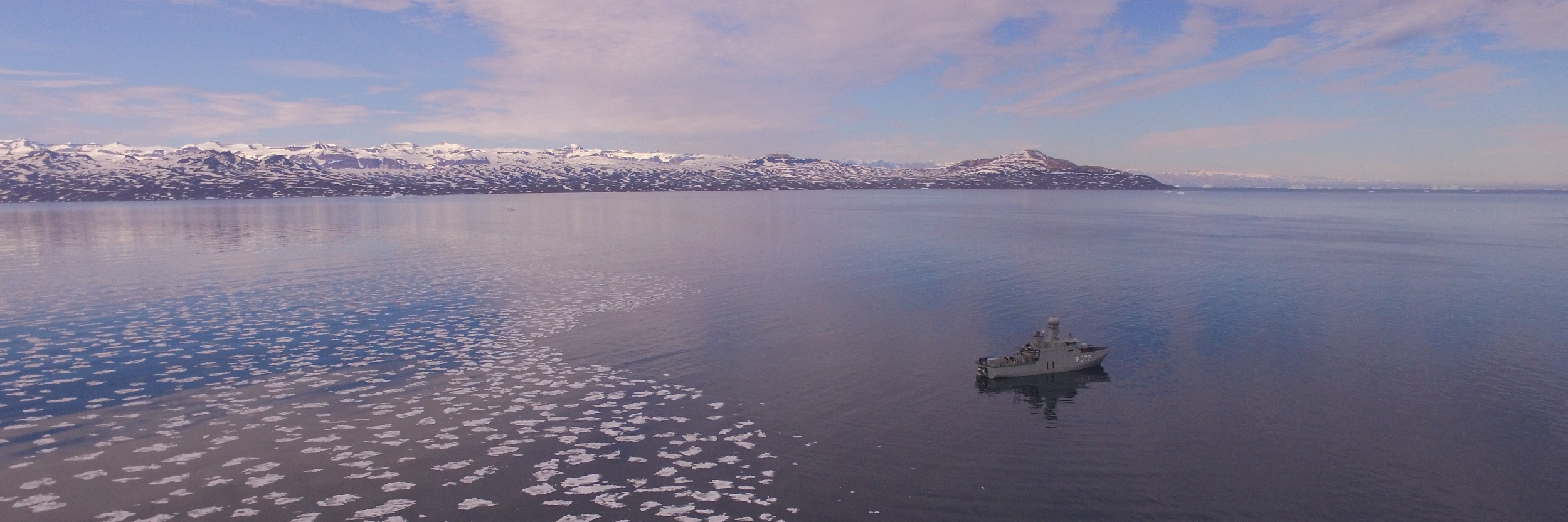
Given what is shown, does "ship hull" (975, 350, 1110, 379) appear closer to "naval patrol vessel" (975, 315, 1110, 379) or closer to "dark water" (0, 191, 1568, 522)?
"naval patrol vessel" (975, 315, 1110, 379)

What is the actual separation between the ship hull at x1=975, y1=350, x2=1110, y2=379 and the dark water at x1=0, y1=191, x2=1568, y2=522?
60 cm

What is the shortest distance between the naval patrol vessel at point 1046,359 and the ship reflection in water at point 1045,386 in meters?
0.24

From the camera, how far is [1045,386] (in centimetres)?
3462

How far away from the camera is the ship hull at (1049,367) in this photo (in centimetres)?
3456

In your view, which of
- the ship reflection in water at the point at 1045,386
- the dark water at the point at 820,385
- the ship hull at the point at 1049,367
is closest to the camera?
the dark water at the point at 820,385

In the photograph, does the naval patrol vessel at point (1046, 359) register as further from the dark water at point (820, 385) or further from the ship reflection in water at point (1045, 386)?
the dark water at point (820, 385)

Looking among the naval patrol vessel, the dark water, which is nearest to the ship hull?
the naval patrol vessel

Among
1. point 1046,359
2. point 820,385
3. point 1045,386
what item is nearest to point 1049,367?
point 1046,359

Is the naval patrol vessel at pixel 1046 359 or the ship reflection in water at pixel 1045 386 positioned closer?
the ship reflection in water at pixel 1045 386

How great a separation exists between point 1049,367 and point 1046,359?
38 centimetres

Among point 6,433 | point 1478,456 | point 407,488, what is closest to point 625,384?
point 407,488

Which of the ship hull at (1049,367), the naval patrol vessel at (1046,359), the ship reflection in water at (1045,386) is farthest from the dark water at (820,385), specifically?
the naval patrol vessel at (1046,359)

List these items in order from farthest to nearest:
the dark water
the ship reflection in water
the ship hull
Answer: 1. the ship hull
2. the ship reflection in water
3. the dark water

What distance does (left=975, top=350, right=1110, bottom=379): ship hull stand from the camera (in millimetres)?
34562
